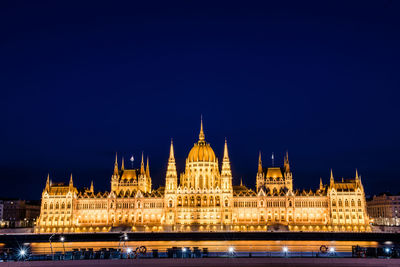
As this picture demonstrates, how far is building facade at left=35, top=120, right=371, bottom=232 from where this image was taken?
138 meters

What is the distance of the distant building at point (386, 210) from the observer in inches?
6319

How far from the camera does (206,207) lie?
14250 cm

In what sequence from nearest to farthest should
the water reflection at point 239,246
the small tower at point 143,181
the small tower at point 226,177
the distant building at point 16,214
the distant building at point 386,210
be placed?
the water reflection at point 239,246, the small tower at point 226,177, the small tower at point 143,181, the distant building at point 386,210, the distant building at point 16,214

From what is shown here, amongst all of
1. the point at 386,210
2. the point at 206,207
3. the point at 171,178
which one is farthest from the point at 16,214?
the point at 386,210

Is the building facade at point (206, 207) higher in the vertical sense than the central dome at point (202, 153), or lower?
lower

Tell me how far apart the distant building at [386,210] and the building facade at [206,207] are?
1096 inches

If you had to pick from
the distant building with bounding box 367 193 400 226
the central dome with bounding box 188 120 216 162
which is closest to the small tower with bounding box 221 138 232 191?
the central dome with bounding box 188 120 216 162

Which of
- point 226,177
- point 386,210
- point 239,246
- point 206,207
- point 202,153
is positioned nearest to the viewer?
point 239,246

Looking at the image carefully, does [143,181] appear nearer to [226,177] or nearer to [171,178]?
[171,178]

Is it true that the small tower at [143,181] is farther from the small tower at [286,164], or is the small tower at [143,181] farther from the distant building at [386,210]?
the distant building at [386,210]

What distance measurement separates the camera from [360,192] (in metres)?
141

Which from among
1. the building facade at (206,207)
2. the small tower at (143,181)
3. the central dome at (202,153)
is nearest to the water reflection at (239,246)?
the building facade at (206,207)

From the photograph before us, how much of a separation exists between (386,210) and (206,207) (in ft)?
232

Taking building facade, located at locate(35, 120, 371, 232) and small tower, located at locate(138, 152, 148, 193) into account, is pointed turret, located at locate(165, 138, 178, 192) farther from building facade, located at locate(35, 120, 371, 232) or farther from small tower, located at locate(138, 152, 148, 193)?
small tower, located at locate(138, 152, 148, 193)
